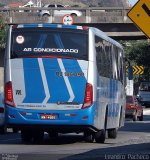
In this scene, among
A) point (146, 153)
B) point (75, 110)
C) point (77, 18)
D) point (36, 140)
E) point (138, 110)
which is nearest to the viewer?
point (146, 153)

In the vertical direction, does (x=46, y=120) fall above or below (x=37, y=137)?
above

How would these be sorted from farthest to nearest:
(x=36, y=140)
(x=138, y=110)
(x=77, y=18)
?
1. (x=77, y=18)
2. (x=138, y=110)
3. (x=36, y=140)

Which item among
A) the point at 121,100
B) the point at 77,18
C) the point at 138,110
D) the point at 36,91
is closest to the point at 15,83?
the point at 36,91

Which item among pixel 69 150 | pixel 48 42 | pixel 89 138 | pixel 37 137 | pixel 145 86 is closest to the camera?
pixel 69 150

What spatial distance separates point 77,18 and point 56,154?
34.4 m

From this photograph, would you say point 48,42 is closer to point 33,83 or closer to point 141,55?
point 33,83

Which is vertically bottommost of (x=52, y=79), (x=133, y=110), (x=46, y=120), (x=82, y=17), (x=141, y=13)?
(x=133, y=110)

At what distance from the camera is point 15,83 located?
72.2 feet

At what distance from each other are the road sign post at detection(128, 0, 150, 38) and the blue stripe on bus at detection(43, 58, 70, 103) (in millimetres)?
4247

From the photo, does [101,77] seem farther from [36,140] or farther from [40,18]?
[40,18]

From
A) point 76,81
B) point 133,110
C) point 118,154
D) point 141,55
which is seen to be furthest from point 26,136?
point 141,55

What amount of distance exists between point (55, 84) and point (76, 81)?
0.60 meters

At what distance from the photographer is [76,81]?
72.0 feet

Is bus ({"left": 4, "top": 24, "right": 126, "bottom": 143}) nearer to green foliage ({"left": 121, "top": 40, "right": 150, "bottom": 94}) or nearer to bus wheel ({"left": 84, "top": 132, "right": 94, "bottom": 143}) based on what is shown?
bus wheel ({"left": 84, "top": 132, "right": 94, "bottom": 143})
